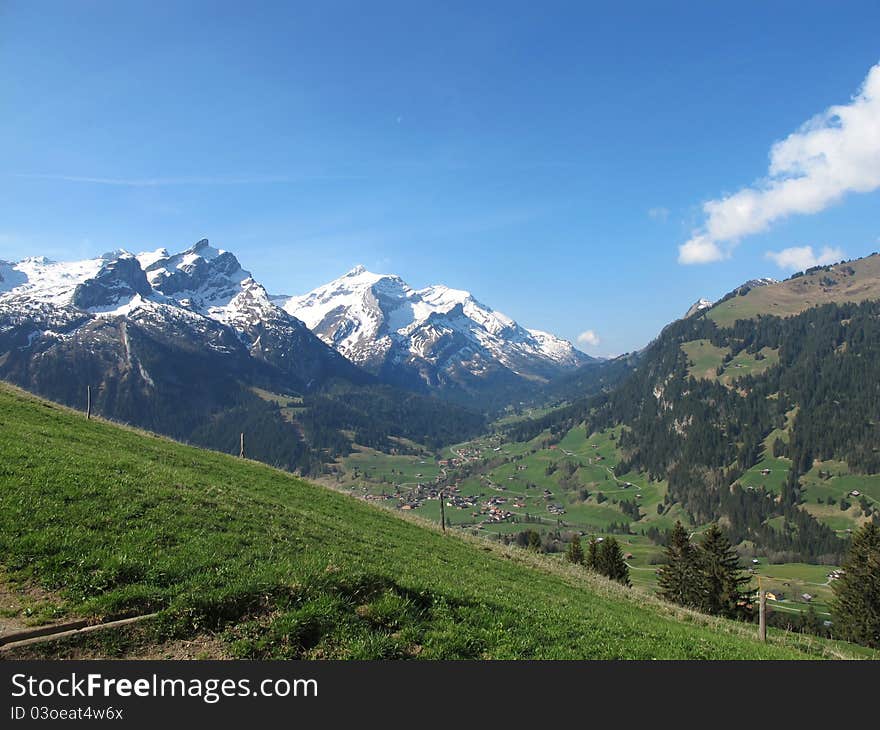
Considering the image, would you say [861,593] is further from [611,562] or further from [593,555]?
[593,555]

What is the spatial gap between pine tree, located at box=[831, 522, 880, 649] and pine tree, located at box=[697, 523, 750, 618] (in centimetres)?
1076

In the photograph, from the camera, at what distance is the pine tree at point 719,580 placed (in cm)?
6369

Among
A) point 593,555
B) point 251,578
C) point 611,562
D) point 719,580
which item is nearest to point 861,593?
point 719,580

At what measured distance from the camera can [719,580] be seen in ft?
213

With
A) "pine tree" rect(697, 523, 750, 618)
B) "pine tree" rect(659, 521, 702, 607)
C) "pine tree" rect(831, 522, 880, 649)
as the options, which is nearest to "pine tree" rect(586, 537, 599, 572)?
"pine tree" rect(659, 521, 702, 607)

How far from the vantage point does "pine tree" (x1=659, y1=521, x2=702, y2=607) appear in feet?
220

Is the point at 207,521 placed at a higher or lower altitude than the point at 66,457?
lower

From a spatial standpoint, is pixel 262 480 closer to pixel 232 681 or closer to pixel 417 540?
pixel 417 540

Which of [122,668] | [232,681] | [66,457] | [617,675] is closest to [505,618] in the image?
[617,675]

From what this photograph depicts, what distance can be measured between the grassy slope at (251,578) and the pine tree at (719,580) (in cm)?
5081

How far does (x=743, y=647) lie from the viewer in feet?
68.6

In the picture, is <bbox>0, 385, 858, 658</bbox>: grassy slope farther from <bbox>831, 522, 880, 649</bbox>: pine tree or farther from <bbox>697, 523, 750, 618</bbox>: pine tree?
<bbox>831, 522, 880, 649</bbox>: pine tree

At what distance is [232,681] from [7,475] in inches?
552

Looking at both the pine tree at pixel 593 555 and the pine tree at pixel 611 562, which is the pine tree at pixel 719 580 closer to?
the pine tree at pixel 611 562
